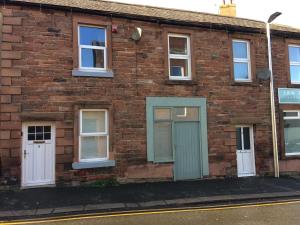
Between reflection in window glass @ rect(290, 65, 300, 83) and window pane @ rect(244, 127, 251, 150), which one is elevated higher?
reflection in window glass @ rect(290, 65, 300, 83)

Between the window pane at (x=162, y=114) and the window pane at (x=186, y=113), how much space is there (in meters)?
0.28

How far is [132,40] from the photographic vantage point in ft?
42.5

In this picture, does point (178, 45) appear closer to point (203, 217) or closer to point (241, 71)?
point (241, 71)

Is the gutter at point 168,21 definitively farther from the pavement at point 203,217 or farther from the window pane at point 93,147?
the pavement at point 203,217

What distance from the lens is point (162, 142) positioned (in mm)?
13180

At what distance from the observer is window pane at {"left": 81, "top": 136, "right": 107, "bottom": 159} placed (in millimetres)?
12188

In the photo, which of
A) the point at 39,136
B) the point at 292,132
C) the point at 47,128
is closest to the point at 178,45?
the point at 47,128

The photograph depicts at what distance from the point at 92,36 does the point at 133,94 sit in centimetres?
258

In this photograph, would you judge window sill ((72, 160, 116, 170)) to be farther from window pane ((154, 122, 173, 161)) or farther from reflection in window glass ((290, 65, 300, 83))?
reflection in window glass ((290, 65, 300, 83))

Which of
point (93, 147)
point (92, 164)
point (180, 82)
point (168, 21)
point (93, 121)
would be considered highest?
point (168, 21)

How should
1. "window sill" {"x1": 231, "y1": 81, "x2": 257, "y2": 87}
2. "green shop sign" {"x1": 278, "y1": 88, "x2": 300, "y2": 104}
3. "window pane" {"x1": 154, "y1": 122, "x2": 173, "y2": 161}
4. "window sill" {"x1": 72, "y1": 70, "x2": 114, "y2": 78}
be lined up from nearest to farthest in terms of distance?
"window sill" {"x1": 72, "y1": 70, "x2": 114, "y2": 78}, "window pane" {"x1": 154, "y1": 122, "x2": 173, "y2": 161}, "window sill" {"x1": 231, "y1": 81, "x2": 257, "y2": 87}, "green shop sign" {"x1": 278, "y1": 88, "x2": 300, "y2": 104}

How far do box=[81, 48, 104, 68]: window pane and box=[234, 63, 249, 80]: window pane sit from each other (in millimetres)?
5798

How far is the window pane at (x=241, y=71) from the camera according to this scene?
14.8m

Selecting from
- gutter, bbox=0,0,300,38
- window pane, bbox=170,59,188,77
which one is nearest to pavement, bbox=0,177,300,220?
window pane, bbox=170,59,188,77
